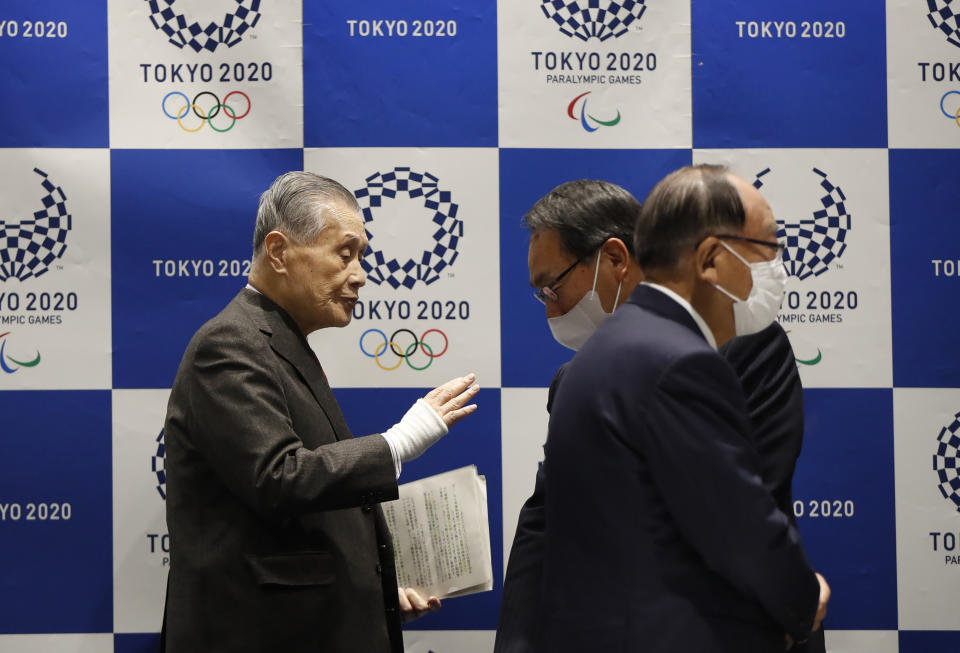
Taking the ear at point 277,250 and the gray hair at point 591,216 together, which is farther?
the ear at point 277,250

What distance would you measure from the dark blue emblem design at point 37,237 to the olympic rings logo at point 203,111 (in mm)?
389

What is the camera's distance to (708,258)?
1.38 metres

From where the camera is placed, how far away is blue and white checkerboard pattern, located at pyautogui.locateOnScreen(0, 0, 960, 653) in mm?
2639

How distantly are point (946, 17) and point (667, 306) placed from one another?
193 cm

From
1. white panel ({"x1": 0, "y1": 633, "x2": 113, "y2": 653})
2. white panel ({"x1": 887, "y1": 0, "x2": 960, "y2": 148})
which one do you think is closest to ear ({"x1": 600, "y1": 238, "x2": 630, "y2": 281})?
white panel ({"x1": 887, "y1": 0, "x2": 960, "y2": 148})

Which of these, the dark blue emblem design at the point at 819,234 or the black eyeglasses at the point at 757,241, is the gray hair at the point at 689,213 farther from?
Answer: the dark blue emblem design at the point at 819,234

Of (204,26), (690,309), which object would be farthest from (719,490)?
(204,26)

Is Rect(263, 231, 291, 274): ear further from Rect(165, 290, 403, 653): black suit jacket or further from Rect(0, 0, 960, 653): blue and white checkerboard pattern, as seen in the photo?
Rect(0, 0, 960, 653): blue and white checkerboard pattern

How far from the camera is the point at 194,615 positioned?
1861 millimetres

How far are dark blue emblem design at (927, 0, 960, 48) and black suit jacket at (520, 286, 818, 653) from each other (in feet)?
6.20

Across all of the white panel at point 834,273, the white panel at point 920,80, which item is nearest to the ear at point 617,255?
the white panel at point 834,273

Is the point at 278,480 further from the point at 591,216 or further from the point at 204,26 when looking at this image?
the point at 204,26

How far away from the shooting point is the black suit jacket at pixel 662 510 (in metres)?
A: 1.22

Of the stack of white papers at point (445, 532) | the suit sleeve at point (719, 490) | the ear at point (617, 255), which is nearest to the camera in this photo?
the suit sleeve at point (719, 490)
